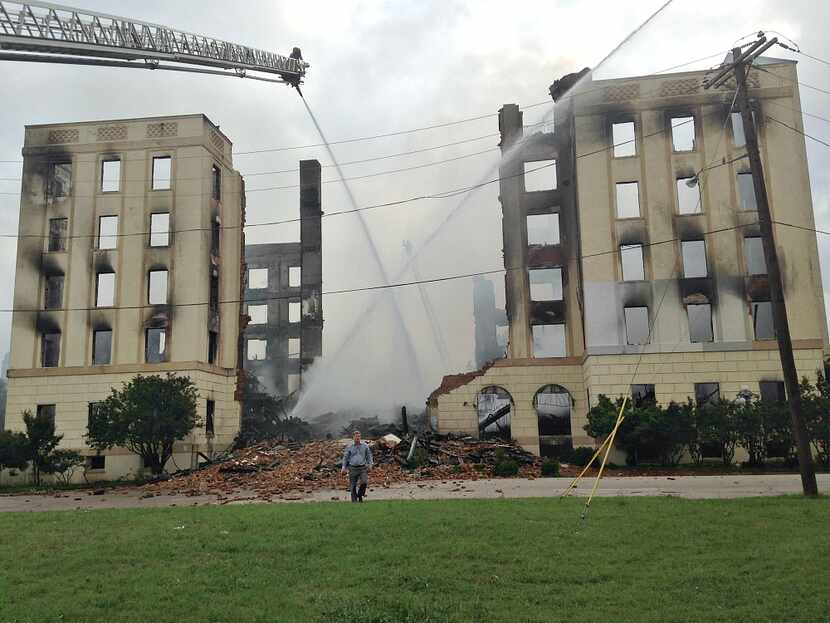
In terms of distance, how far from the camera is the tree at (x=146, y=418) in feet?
120

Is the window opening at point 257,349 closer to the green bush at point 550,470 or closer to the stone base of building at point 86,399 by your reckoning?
the stone base of building at point 86,399

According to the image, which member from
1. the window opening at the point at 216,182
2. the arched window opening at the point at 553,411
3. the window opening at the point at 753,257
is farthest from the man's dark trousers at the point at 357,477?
the window opening at the point at 216,182

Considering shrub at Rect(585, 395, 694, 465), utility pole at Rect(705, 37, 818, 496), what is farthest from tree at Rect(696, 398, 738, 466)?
utility pole at Rect(705, 37, 818, 496)

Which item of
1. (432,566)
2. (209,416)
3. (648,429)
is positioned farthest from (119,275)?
(432,566)

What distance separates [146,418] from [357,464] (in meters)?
20.5

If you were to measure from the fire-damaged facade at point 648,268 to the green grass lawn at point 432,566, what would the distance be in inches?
884

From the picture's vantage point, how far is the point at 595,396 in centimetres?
3716

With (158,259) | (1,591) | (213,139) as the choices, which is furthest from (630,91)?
(1,591)

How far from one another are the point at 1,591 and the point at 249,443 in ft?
111

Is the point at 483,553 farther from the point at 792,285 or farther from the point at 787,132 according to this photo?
the point at 787,132

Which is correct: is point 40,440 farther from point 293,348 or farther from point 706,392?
point 293,348

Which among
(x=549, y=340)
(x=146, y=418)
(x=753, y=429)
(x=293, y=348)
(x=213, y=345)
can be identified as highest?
(x=293, y=348)

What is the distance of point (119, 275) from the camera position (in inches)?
1668

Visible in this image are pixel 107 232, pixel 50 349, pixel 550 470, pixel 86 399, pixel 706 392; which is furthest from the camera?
pixel 107 232
